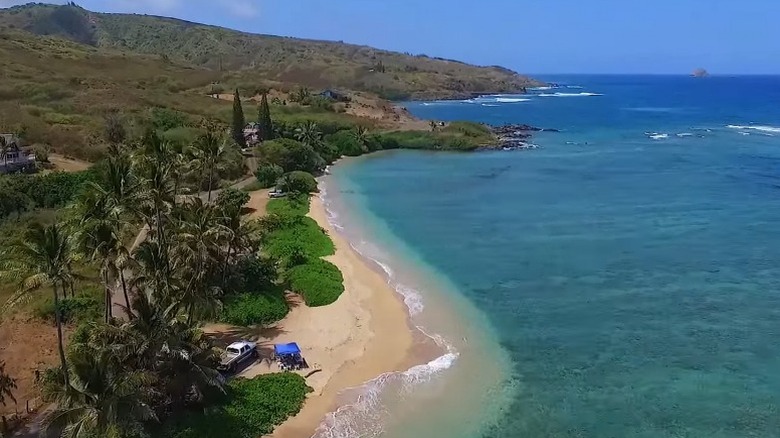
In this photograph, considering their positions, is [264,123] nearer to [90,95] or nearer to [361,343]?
[90,95]

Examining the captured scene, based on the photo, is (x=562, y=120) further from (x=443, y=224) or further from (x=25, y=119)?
(x=25, y=119)

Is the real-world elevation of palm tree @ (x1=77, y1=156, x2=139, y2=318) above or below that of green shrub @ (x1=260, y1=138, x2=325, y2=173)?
above

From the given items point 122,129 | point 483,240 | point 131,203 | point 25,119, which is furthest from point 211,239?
point 25,119

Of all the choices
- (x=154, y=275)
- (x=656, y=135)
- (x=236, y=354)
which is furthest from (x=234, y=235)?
(x=656, y=135)

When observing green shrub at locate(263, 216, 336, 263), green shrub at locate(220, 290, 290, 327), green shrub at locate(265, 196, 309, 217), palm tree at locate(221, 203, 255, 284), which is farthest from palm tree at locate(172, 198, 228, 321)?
green shrub at locate(265, 196, 309, 217)

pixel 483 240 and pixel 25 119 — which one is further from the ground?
pixel 25 119

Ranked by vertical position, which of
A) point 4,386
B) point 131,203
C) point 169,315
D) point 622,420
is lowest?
point 622,420

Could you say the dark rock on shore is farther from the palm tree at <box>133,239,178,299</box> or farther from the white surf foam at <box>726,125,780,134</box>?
the palm tree at <box>133,239,178,299</box>

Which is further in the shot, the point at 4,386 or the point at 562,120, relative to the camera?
the point at 562,120
